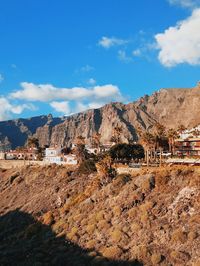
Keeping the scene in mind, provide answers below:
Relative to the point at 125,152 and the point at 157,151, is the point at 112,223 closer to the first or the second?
the point at 125,152

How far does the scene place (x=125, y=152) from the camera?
10919 centimetres

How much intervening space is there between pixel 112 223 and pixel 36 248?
1021 cm

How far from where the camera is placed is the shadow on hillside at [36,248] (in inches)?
1806

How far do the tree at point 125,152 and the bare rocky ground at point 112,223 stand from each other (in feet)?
99.0

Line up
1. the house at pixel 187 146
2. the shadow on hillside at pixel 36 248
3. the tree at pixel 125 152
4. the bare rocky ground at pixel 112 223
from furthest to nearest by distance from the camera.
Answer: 1. the house at pixel 187 146
2. the tree at pixel 125 152
3. the shadow on hillside at pixel 36 248
4. the bare rocky ground at pixel 112 223

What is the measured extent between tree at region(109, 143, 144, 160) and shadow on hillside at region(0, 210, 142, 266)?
4132 centimetres

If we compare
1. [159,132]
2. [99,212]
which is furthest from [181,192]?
[159,132]

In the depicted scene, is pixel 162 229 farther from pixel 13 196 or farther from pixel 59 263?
pixel 13 196

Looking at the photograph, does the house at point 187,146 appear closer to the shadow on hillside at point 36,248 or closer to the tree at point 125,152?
the tree at point 125,152

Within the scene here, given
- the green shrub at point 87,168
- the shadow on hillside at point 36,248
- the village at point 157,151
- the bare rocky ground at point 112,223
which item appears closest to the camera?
the bare rocky ground at point 112,223

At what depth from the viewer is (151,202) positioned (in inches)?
2095

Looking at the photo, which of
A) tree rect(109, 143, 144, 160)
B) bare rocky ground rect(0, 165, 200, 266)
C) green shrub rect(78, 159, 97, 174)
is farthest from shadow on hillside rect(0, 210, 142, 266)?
tree rect(109, 143, 144, 160)

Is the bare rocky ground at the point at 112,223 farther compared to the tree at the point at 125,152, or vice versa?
the tree at the point at 125,152

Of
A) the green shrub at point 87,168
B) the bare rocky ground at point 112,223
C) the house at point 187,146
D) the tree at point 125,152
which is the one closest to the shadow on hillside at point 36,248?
the bare rocky ground at point 112,223
